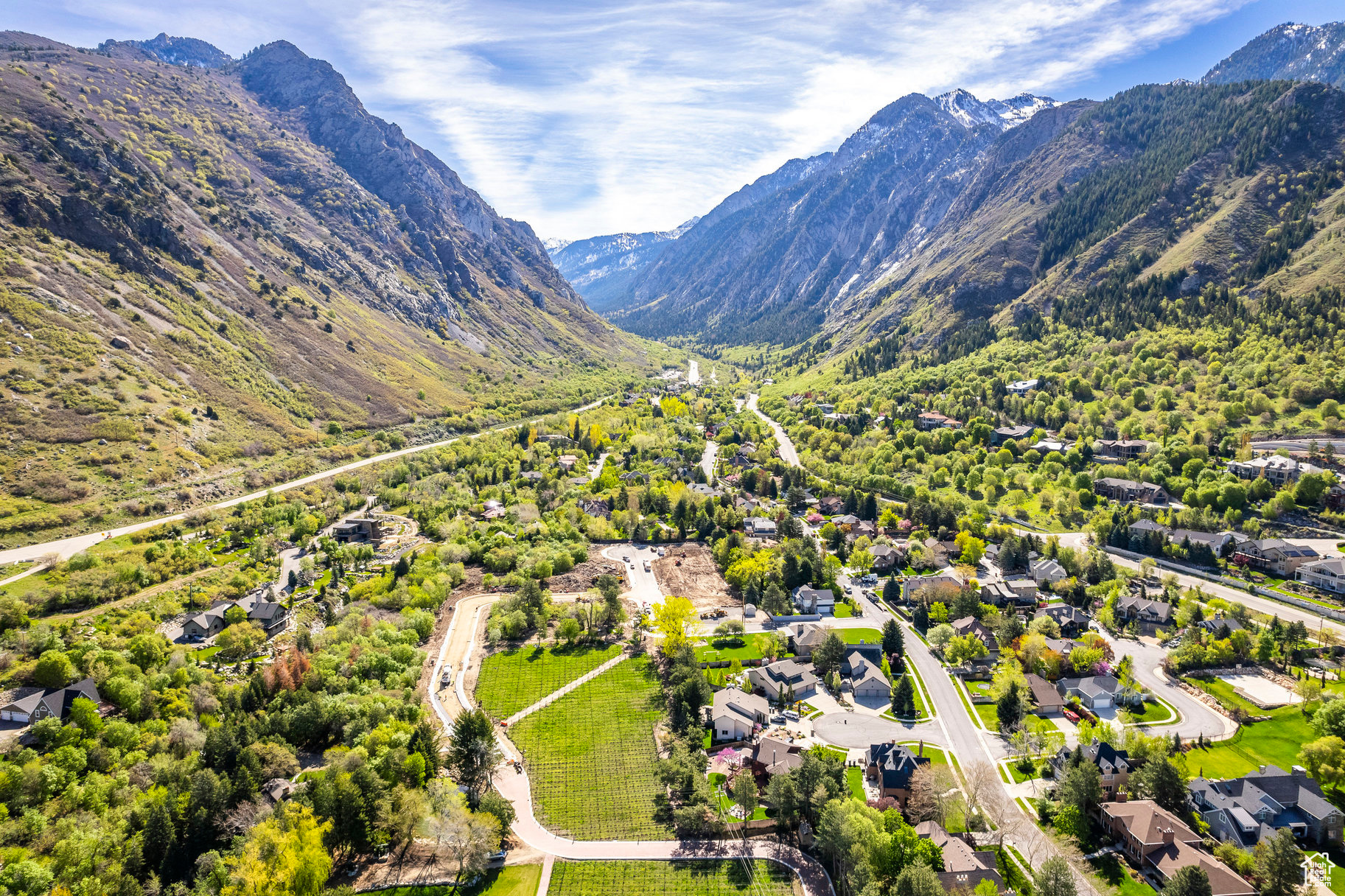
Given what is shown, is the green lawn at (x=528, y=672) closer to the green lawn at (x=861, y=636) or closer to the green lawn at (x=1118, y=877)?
the green lawn at (x=861, y=636)

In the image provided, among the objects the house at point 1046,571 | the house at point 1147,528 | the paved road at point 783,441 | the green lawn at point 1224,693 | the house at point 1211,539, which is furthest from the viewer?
the paved road at point 783,441

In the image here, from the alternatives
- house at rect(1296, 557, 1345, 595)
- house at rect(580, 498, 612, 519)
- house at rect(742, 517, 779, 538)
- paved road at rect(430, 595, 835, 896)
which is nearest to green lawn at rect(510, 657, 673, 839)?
paved road at rect(430, 595, 835, 896)

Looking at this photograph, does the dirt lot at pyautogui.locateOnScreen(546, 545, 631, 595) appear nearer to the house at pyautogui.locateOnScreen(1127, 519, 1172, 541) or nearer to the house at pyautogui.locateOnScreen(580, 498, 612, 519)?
the house at pyautogui.locateOnScreen(580, 498, 612, 519)

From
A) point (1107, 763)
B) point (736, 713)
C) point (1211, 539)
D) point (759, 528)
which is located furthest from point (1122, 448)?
point (736, 713)

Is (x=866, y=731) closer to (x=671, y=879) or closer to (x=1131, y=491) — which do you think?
(x=671, y=879)

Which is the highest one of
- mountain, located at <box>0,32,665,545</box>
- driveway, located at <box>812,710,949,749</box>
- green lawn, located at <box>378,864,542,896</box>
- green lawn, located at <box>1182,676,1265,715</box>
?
mountain, located at <box>0,32,665,545</box>

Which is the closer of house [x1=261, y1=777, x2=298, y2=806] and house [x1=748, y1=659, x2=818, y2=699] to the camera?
house [x1=261, y1=777, x2=298, y2=806]

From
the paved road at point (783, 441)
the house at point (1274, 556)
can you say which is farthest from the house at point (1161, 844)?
the paved road at point (783, 441)
